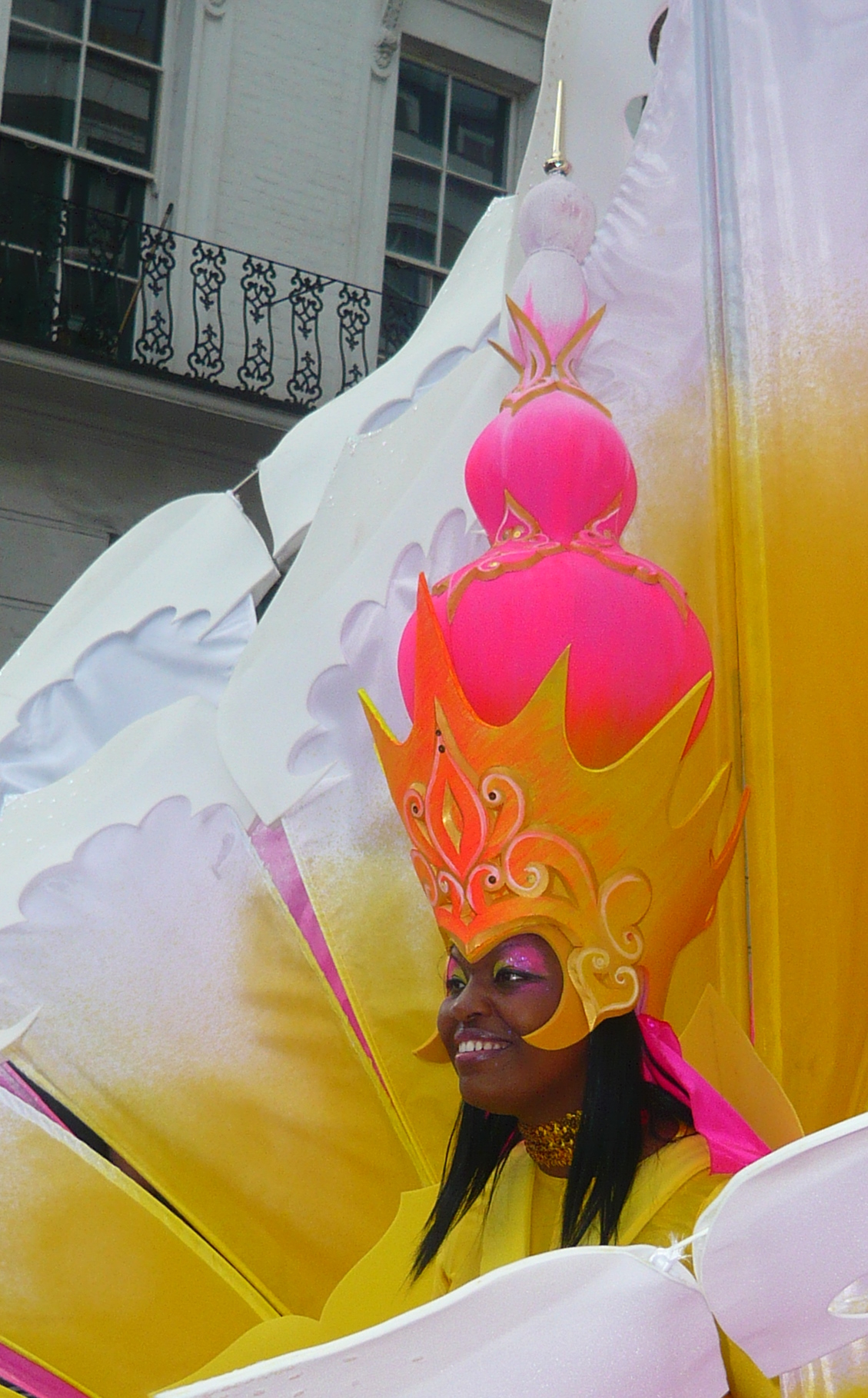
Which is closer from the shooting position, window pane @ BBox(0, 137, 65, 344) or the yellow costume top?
the yellow costume top

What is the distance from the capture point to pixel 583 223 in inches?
89.5

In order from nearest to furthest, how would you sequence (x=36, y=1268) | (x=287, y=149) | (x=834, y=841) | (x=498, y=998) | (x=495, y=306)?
(x=498, y=998) < (x=834, y=841) < (x=36, y=1268) < (x=495, y=306) < (x=287, y=149)

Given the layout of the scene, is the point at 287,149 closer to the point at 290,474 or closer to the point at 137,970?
the point at 290,474

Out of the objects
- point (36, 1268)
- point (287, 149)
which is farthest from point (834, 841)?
point (287, 149)

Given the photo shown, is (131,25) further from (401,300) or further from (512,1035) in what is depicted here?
(512,1035)

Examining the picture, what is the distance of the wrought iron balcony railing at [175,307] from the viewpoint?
7.35 meters

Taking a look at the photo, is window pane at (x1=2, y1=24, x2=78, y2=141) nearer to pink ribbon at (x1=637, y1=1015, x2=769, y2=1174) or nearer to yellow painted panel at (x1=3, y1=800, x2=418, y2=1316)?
yellow painted panel at (x1=3, y1=800, x2=418, y2=1316)

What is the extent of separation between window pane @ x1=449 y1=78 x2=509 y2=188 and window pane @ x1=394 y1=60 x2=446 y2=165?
0.07 meters

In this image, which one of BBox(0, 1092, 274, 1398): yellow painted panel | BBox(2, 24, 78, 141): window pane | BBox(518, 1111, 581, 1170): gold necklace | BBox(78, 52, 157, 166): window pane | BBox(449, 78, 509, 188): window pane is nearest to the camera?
BBox(518, 1111, 581, 1170): gold necklace

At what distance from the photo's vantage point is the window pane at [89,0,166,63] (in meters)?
7.84

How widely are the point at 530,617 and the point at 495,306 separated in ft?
4.08

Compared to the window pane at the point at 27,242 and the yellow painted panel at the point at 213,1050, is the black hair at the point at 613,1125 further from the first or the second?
the window pane at the point at 27,242

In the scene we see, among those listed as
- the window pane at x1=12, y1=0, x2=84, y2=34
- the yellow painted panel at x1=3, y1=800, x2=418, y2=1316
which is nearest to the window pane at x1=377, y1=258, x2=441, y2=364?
the window pane at x1=12, y1=0, x2=84, y2=34

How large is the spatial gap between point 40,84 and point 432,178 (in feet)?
6.41
